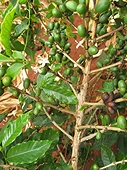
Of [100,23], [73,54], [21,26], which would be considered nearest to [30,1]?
[21,26]

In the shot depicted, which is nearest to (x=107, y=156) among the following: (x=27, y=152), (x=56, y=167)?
Result: (x=56, y=167)

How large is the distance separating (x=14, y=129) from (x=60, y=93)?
0.13 metres

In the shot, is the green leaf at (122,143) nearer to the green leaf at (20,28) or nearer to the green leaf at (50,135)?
the green leaf at (50,135)

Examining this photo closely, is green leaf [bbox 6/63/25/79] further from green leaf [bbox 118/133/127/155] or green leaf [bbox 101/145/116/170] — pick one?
green leaf [bbox 118/133/127/155]

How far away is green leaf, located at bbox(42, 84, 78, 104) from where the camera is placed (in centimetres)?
64

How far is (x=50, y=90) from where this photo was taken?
64 cm

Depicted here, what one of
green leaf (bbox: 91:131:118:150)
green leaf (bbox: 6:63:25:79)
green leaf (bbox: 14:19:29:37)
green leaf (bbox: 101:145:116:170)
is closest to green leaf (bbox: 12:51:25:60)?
green leaf (bbox: 6:63:25:79)

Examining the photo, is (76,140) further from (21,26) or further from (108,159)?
(21,26)

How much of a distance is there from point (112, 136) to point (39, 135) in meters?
0.29

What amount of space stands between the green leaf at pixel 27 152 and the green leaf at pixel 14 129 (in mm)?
23

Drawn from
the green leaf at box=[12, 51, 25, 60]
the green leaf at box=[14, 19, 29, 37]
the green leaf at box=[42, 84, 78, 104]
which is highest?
the green leaf at box=[14, 19, 29, 37]

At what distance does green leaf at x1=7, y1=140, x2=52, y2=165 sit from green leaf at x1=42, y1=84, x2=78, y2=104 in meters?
0.10

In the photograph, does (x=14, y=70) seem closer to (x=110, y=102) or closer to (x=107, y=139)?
(x=110, y=102)

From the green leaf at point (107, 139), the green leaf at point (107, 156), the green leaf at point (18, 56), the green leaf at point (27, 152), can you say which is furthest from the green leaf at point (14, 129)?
the green leaf at point (107, 139)
